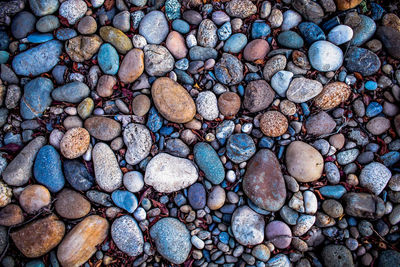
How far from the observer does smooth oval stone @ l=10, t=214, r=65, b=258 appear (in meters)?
2.22

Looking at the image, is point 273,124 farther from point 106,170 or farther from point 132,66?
point 106,170

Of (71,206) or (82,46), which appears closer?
(71,206)

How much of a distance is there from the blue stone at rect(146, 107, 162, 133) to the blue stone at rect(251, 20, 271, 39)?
119cm

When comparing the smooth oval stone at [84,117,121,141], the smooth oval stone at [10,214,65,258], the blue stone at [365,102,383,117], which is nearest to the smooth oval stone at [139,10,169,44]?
the smooth oval stone at [84,117,121,141]

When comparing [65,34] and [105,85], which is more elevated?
[65,34]

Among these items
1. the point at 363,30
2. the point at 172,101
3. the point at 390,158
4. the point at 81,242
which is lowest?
the point at 81,242

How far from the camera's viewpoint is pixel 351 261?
7.38 ft

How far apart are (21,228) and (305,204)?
7.92 feet

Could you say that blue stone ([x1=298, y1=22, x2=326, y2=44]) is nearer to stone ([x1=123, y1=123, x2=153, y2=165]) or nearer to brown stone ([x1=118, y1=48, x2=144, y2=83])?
brown stone ([x1=118, y1=48, x2=144, y2=83])

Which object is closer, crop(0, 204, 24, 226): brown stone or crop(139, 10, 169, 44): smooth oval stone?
crop(0, 204, 24, 226): brown stone

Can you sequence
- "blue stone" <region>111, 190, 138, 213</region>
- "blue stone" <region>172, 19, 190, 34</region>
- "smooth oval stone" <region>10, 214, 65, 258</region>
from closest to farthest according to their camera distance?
"smooth oval stone" <region>10, 214, 65, 258</region> → "blue stone" <region>111, 190, 138, 213</region> → "blue stone" <region>172, 19, 190, 34</region>

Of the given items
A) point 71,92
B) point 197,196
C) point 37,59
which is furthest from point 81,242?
point 37,59

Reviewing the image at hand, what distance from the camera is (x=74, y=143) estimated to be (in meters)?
2.33

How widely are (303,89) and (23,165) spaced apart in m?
2.54
